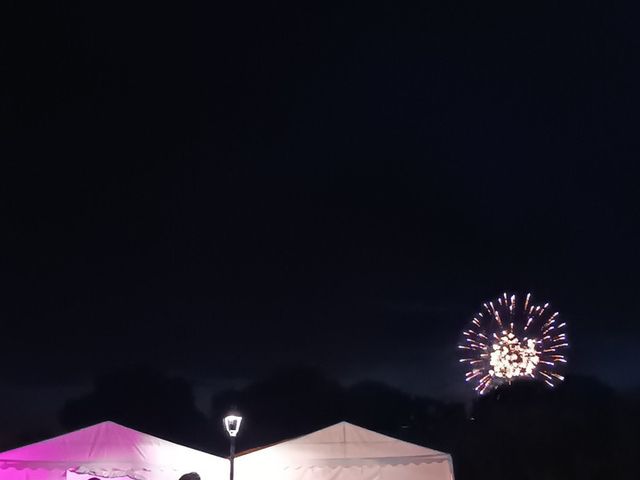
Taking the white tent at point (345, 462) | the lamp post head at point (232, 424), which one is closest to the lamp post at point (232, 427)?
the lamp post head at point (232, 424)

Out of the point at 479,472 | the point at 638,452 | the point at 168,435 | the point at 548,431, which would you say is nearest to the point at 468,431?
the point at 548,431

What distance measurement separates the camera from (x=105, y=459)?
13.6 meters

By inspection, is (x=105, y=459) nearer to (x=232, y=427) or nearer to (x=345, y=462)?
(x=232, y=427)

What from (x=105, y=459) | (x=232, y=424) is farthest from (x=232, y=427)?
(x=105, y=459)

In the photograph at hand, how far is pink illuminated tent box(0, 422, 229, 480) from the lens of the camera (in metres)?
13.2

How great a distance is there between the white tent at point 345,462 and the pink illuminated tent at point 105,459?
71 cm

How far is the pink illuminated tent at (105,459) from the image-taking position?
13234 millimetres

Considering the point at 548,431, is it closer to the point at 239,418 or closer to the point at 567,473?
the point at 567,473

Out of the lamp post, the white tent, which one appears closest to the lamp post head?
the lamp post

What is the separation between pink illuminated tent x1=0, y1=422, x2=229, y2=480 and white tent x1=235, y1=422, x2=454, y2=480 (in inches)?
28.0

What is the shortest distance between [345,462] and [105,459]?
4.41 m

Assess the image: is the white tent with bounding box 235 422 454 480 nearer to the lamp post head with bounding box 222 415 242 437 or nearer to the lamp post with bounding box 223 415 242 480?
the lamp post with bounding box 223 415 242 480

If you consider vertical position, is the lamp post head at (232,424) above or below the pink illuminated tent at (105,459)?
above

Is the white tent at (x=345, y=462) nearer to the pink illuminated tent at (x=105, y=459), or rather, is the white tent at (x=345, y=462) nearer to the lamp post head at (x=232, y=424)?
the pink illuminated tent at (x=105, y=459)
